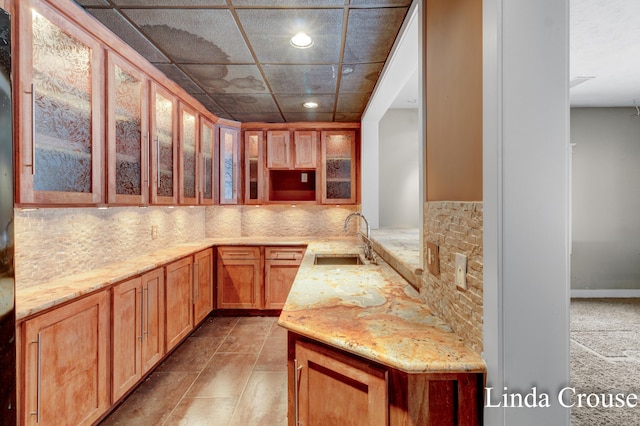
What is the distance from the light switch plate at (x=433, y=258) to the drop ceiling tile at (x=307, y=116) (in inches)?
113

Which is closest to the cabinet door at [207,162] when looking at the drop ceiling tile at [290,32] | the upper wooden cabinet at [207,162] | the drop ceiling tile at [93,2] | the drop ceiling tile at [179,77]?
the upper wooden cabinet at [207,162]

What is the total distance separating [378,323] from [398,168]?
3.52 meters

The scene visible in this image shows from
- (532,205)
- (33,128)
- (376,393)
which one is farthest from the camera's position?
(33,128)

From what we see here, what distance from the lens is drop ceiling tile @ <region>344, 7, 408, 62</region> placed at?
73.2 inches

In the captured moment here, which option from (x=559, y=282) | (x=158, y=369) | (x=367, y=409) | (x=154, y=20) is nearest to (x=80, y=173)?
(x=154, y=20)

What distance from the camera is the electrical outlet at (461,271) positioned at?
3.51 feet

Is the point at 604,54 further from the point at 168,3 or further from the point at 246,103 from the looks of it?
the point at 168,3

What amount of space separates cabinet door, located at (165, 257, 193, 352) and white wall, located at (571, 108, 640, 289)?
515 centimetres

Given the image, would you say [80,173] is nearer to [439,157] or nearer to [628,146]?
[439,157]

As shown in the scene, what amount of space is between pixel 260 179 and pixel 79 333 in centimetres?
287

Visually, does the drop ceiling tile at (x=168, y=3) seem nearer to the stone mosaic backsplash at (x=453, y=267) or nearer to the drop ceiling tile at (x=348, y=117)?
the stone mosaic backsplash at (x=453, y=267)

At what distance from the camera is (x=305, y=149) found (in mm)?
4312

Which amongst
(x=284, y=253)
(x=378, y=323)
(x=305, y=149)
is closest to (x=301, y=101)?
(x=305, y=149)

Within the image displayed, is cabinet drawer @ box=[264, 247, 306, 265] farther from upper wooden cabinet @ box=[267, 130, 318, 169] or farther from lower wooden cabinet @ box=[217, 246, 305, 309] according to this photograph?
upper wooden cabinet @ box=[267, 130, 318, 169]
